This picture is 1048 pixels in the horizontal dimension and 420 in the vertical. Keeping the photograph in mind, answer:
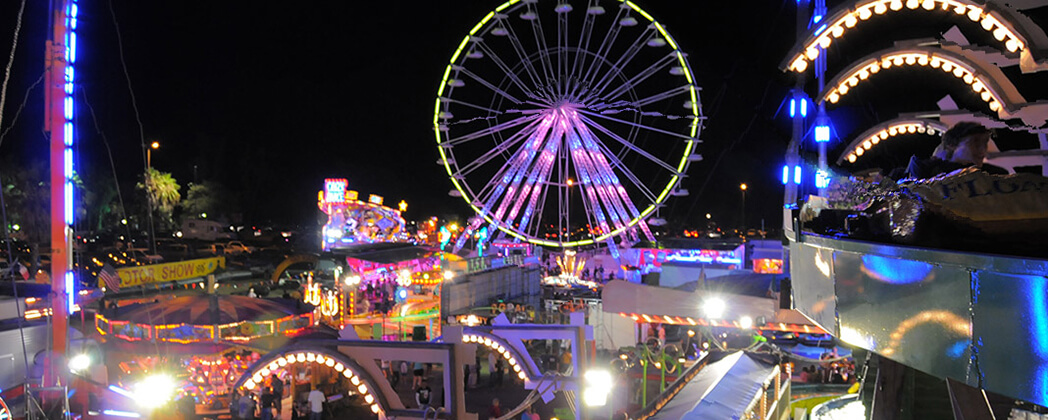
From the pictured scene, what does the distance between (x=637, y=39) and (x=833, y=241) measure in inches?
770

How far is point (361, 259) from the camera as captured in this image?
2842cm

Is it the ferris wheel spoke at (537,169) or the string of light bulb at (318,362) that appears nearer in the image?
the string of light bulb at (318,362)

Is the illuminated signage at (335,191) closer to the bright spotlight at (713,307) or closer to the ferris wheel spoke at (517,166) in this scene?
the ferris wheel spoke at (517,166)

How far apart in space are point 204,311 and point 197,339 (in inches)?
24.4

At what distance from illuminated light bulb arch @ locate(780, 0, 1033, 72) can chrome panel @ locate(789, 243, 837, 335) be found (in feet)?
4.73

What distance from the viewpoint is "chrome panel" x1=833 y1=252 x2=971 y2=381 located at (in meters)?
2.44

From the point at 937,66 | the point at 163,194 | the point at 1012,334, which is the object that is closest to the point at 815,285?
the point at 1012,334

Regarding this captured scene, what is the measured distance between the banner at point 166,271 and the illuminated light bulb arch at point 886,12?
2463cm

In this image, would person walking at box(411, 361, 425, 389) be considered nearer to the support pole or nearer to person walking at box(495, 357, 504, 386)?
person walking at box(495, 357, 504, 386)

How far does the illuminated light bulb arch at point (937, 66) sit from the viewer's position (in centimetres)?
460

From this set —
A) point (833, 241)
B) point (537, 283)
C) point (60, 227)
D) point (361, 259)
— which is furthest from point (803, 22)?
point (361, 259)

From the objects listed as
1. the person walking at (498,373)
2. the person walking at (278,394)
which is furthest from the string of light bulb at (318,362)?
the person walking at (498,373)

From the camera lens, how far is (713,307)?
42.5 feet

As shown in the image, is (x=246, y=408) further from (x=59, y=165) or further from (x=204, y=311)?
(x=59, y=165)
